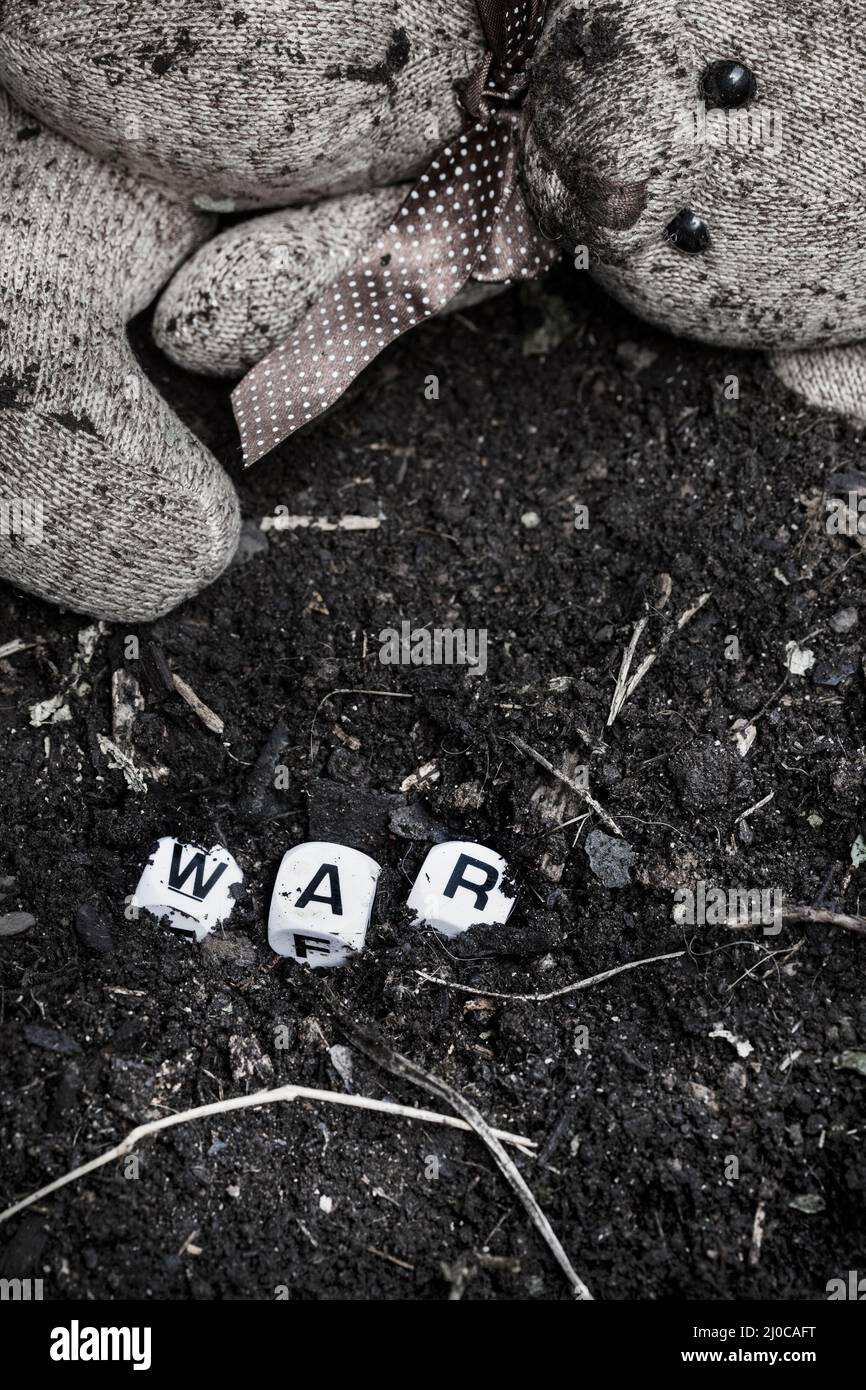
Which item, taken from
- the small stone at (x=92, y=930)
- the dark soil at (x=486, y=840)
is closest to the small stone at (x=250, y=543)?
the dark soil at (x=486, y=840)

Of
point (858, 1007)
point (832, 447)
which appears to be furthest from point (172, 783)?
point (832, 447)

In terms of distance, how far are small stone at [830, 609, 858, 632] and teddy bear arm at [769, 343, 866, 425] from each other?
0.35 metres

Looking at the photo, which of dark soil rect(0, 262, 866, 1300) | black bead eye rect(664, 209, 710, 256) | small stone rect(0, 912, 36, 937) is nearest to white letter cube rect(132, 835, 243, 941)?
dark soil rect(0, 262, 866, 1300)

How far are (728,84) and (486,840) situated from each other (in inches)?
43.8

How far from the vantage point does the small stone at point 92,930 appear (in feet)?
5.92

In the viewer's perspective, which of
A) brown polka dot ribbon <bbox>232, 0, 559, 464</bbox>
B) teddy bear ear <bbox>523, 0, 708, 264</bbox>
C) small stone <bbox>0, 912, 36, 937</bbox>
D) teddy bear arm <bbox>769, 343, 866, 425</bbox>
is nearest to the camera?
teddy bear ear <bbox>523, 0, 708, 264</bbox>

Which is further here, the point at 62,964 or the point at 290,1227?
the point at 62,964

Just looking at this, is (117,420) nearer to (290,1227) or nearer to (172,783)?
(172,783)

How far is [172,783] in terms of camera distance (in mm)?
1950

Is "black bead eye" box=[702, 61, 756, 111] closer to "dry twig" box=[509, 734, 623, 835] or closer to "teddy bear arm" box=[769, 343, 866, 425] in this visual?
"teddy bear arm" box=[769, 343, 866, 425]

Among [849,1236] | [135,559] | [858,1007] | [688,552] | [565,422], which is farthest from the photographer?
[565,422]

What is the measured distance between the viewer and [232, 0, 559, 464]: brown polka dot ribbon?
6.26 ft

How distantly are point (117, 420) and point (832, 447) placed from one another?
1.16 m

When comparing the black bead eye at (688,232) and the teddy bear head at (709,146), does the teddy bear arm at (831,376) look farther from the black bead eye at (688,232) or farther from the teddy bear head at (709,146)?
the black bead eye at (688,232)
